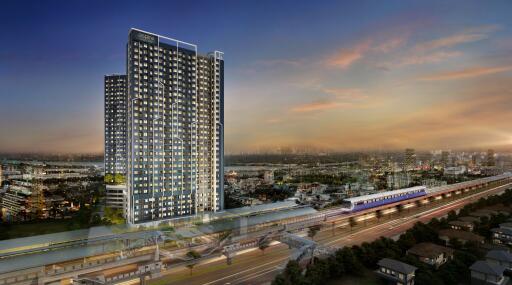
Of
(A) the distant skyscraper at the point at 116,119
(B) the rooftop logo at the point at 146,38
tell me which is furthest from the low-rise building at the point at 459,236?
(A) the distant skyscraper at the point at 116,119

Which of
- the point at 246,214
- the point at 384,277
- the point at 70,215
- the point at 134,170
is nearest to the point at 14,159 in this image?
the point at 70,215

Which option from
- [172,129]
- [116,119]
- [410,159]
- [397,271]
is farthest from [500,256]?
[410,159]

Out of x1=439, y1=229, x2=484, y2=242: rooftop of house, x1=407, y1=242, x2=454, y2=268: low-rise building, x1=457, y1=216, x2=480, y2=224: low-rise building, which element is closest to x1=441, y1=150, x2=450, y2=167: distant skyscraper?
x1=457, y1=216, x2=480, y2=224: low-rise building

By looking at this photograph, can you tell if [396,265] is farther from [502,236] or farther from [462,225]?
[462,225]

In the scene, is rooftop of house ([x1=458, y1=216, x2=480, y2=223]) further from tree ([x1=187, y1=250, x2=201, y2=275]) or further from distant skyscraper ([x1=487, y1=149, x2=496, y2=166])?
distant skyscraper ([x1=487, y1=149, x2=496, y2=166])

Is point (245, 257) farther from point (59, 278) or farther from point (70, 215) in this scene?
point (70, 215)

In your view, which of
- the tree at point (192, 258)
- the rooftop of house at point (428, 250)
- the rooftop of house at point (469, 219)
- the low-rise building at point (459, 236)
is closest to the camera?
the tree at point (192, 258)

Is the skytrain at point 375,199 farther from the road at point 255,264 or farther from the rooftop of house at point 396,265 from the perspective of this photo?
the rooftop of house at point 396,265
